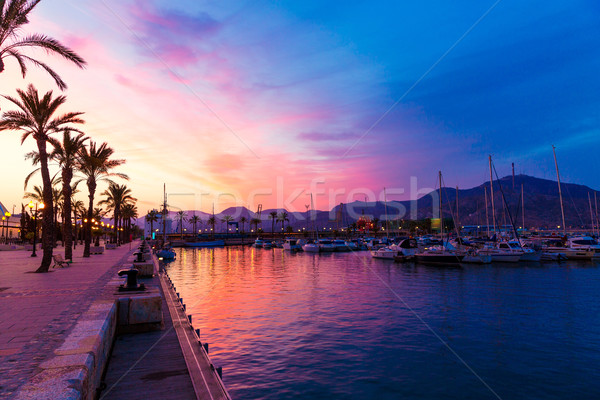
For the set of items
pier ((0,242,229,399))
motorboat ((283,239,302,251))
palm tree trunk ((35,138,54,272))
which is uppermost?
palm tree trunk ((35,138,54,272))

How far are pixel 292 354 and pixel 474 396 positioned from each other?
223 inches

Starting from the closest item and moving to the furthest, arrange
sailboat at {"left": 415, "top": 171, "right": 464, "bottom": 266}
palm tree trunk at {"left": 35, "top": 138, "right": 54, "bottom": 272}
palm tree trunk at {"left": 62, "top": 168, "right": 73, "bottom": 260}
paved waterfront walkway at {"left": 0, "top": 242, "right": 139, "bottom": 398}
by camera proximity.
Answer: paved waterfront walkway at {"left": 0, "top": 242, "right": 139, "bottom": 398} → palm tree trunk at {"left": 35, "top": 138, "right": 54, "bottom": 272} → palm tree trunk at {"left": 62, "top": 168, "right": 73, "bottom": 260} → sailboat at {"left": 415, "top": 171, "right": 464, "bottom": 266}

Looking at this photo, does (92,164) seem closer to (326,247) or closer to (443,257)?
(443,257)

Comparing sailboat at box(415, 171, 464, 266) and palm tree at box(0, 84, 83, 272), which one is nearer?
palm tree at box(0, 84, 83, 272)

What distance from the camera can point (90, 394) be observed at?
208 inches

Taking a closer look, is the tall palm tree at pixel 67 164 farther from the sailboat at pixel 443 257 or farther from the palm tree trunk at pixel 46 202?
the sailboat at pixel 443 257

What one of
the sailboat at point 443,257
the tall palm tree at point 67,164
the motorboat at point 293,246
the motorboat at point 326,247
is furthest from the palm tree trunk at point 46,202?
the motorboat at point 293,246

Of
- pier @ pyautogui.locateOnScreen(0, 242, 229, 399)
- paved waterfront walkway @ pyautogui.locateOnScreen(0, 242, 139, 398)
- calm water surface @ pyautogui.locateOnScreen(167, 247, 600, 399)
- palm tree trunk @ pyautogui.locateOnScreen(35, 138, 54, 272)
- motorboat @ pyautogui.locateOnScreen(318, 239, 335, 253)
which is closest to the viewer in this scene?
pier @ pyautogui.locateOnScreen(0, 242, 229, 399)

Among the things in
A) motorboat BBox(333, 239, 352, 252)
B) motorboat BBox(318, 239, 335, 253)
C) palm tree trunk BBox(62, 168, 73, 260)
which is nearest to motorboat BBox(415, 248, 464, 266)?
motorboat BBox(318, 239, 335, 253)

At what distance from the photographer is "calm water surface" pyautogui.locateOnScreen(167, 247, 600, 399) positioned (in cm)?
1012

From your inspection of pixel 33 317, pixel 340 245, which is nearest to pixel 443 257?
pixel 340 245

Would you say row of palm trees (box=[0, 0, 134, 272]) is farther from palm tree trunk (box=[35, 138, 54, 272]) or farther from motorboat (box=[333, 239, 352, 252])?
motorboat (box=[333, 239, 352, 252])

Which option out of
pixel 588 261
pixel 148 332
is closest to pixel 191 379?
pixel 148 332

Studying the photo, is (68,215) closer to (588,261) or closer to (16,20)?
(16,20)
